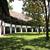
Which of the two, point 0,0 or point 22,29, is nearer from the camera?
point 0,0

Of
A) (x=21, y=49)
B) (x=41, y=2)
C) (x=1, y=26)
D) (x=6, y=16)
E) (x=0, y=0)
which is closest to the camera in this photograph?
(x=21, y=49)

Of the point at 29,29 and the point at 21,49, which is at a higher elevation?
the point at 21,49

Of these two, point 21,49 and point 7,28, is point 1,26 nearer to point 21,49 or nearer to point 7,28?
point 7,28

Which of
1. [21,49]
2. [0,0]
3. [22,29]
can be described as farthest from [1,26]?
[21,49]

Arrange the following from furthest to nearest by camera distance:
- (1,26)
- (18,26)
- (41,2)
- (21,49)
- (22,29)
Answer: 1. (22,29)
2. (18,26)
3. (1,26)
4. (41,2)
5. (21,49)

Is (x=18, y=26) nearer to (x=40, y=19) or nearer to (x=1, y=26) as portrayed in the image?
(x=40, y=19)

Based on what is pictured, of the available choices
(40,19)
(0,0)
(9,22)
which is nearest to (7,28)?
(9,22)

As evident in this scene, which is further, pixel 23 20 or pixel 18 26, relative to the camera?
pixel 23 20

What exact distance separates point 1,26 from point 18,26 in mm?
14935

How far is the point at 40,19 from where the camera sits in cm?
5003

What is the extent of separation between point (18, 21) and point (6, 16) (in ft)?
35.7

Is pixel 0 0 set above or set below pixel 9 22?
above

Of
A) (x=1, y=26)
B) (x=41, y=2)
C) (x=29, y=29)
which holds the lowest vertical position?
(x=29, y=29)

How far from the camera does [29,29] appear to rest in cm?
6494
